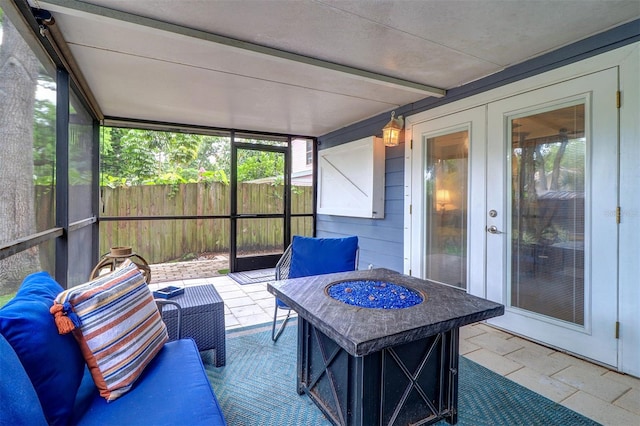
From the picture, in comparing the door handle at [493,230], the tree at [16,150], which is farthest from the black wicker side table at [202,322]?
the door handle at [493,230]

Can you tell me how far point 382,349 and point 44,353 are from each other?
119cm

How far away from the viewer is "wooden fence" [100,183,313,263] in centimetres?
510

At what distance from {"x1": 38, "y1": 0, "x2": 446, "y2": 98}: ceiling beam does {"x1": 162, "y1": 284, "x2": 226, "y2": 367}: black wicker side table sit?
185 centimetres

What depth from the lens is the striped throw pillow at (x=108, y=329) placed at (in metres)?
1.22

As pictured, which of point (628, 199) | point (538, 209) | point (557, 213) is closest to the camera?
point (628, 199)

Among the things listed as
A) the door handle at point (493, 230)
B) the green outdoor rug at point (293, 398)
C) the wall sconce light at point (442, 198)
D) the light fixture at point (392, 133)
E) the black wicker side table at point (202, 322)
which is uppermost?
the light fixture at point (392, 133)

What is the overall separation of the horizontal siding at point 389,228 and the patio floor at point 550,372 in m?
1.32

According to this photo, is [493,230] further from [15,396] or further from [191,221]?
[191,221]

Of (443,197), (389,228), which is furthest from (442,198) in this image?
(389,228)


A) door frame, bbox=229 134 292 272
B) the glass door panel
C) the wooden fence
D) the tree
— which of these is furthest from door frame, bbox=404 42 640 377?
the wooden fence

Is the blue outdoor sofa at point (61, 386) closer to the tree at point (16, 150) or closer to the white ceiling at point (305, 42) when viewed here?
the tree at point (16, 150)

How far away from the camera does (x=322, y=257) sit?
109 inches

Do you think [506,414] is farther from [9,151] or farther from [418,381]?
[9,151]

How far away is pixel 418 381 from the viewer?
159cm
